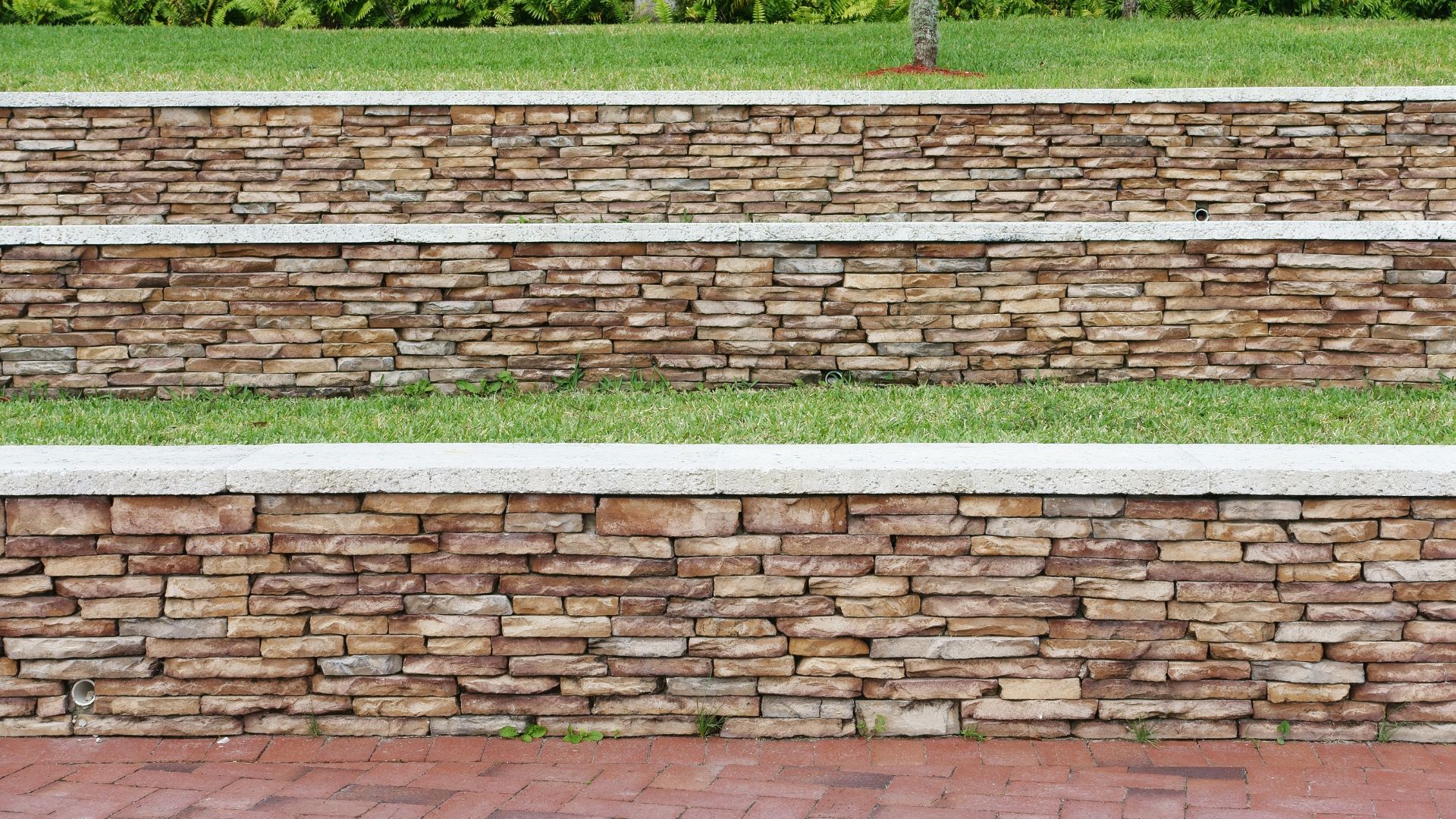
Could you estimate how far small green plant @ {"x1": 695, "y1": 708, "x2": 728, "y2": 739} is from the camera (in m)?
3.29

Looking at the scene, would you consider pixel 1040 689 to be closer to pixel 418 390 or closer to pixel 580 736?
pixel 580 736

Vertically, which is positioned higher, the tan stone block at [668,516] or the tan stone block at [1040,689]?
the tan stone block at [668,516]

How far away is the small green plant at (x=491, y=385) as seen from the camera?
5.38 meters

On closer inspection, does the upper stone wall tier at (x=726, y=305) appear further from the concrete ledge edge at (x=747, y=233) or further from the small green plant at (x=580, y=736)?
the small green plant at (x=580, y=736)

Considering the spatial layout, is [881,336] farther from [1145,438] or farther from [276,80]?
[276,80]

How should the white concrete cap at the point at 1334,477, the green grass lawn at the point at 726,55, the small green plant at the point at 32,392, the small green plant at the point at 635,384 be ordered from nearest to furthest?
the white concrete cap at the point at 1334,477 < the small green plant at the point at 32,392 < the small green plant at the point at 635,384 < the green grass lawn at the point at 726,55

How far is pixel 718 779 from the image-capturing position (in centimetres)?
306

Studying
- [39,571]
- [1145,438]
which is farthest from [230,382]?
[1145,438]

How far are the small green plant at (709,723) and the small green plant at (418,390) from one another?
2.60 metres

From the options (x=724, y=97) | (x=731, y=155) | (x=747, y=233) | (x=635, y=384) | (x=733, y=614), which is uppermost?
(x=724, y=97)

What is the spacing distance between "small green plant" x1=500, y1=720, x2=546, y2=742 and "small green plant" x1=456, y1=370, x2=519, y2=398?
2.30 m

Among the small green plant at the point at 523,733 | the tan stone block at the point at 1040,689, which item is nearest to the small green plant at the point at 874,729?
the tan stone block at the point at 1040,689

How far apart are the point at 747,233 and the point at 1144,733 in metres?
2.88

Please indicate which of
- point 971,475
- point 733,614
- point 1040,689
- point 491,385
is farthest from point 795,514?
point 491,385
